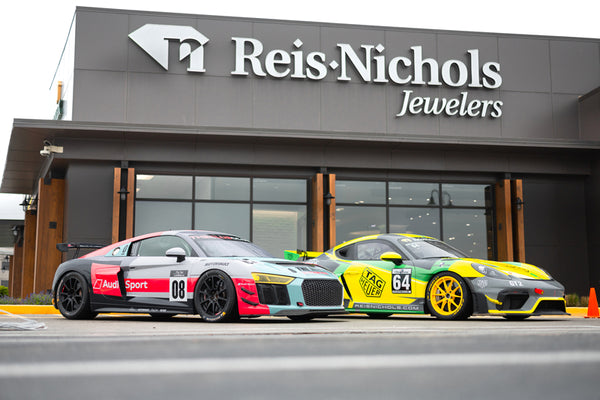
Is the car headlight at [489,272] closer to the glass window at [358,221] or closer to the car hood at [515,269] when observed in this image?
the car hood at [515,269]

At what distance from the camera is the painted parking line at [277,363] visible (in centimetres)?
344

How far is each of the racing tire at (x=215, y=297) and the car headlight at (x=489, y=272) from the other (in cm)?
349

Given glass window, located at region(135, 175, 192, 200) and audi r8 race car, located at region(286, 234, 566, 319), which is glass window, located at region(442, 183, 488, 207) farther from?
audi r8 race car, located at region(286, 234, 566, 319)

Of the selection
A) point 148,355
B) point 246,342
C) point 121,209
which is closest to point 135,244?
point 246,342

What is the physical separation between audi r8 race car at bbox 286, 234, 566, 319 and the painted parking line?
5493mm

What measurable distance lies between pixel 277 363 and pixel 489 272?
662cm

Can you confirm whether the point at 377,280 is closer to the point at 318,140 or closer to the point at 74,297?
the point at 74,297

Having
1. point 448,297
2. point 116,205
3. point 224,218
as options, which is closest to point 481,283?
point 448,297

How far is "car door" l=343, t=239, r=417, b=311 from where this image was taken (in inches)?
412

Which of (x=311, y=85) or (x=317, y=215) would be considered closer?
(x=317, y=215)

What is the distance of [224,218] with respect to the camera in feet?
61.8

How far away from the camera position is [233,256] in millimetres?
9484

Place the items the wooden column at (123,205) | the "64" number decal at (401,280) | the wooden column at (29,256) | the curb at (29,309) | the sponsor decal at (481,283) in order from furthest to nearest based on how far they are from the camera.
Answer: the wooden column at (29,256), the wooden column at (123,205), the curb at (29,309), the "64" number decal at (401,280), the sponsor decal at (481,283)

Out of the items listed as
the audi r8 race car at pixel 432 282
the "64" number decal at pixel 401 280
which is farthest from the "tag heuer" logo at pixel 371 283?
the "64" number decal at pixel 401 280
